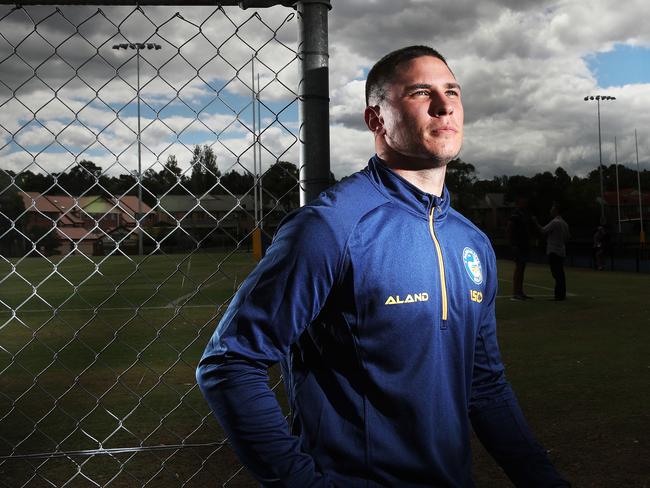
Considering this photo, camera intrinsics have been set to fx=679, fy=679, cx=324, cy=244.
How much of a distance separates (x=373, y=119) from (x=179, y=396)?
182 inches

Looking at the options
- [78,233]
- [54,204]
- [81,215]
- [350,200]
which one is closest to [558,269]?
[78,233]

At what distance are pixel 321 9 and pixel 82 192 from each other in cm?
137

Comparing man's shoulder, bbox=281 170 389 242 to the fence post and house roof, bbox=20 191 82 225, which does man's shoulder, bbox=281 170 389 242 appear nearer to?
the fence post

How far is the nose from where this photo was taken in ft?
5.77

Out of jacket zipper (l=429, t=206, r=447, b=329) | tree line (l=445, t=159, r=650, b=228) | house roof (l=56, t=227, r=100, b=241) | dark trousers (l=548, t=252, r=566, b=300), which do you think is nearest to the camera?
jacket zipper (l=429, t=206, r=447, b=329)

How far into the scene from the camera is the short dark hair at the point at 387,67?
1815mm

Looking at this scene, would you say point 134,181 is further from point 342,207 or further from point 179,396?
point 179,396

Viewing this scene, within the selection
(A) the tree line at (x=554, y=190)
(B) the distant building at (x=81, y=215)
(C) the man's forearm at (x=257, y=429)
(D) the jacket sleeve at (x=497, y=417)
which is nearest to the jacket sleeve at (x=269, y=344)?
(C) the man's forearm at (x=257, y=429)

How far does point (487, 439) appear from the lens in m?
1.94

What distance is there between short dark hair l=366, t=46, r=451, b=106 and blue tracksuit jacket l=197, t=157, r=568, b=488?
0.21 meters

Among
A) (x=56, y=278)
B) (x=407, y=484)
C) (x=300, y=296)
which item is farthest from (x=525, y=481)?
(x=56, y=278)

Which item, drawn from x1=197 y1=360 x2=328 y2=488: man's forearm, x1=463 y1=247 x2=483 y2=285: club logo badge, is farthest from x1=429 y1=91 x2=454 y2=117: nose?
x1=197 y1=360 x2=328 y2=488: man's forearm

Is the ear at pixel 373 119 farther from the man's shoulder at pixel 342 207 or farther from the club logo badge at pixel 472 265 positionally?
the club logo badge at pixel 472 265

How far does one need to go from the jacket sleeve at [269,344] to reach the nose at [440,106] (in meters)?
0.45
